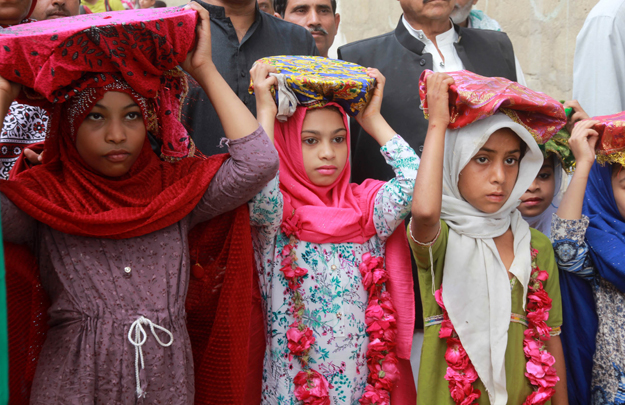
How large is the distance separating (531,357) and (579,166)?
3.17ft

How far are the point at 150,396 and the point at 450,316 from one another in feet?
4.23

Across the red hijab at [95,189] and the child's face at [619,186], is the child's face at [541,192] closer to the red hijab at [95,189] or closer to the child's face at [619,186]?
the child's face at [619,186]

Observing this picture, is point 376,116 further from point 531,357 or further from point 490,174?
point 531,357

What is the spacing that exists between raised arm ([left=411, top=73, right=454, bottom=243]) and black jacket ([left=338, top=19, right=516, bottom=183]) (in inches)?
24.0

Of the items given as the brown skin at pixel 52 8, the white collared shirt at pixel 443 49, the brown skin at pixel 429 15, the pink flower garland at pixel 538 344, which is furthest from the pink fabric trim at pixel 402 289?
the brown skin at pixel 52 8

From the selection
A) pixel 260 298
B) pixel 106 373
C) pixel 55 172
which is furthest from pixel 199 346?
pixel 55 172

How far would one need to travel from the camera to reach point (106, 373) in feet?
6.68

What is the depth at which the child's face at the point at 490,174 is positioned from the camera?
2.62m

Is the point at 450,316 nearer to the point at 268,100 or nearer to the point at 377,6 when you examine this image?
the point at 268,100

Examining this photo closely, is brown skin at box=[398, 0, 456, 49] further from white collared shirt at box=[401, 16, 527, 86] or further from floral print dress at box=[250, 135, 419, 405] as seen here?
floral print dress at box=[250, 135, 419, 405]

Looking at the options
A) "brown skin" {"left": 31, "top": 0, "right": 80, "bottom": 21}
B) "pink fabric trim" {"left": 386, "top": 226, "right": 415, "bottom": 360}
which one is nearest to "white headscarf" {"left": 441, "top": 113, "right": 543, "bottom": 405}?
"pink fabric trim" {"left": 386, "top": 226, "right": 415, "bottom": 360}

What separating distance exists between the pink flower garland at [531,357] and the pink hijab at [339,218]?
0.18 metres

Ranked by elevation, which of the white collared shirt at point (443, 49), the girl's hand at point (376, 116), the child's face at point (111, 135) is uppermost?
the white collared shirt at point (443, 49)

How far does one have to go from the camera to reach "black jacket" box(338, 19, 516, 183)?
3201 millimetres
